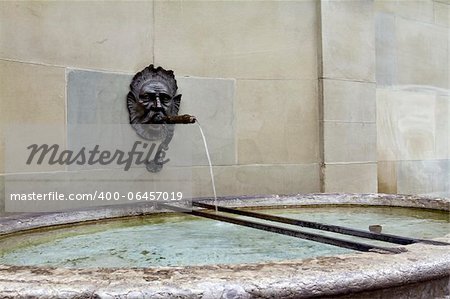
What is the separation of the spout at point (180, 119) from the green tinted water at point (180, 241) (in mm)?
661

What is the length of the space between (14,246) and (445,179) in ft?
14.2

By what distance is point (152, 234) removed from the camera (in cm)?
218

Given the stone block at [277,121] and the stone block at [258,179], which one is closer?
the stone block at [258,179]

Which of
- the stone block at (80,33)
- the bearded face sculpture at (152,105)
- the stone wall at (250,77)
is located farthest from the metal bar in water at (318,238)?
the stone block at (80,33)

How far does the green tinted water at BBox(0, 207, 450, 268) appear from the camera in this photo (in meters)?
1.62

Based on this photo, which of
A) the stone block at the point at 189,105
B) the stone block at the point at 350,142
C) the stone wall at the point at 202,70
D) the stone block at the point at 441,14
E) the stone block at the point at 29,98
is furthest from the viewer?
the stone block at the point at 441,14

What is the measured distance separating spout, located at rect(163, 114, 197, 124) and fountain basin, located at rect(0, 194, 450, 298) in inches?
75.9

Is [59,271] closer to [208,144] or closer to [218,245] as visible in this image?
[218,245]

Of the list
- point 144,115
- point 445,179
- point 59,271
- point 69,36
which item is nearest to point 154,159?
point 144,115

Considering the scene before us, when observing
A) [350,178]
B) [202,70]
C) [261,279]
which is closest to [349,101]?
[350,178]

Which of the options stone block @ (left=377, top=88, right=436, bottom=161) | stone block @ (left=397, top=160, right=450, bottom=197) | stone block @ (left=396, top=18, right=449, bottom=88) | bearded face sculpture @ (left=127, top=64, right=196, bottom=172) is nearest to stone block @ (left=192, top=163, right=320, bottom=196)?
bearded face sculpture @ (left=127, top=64, right=196, bottom=172)

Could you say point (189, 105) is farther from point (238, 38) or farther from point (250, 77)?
point (238, 38)

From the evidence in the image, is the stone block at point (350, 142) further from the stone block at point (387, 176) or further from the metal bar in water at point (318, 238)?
the metal bar in water at point (318, 238)

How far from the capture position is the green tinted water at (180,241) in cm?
162
